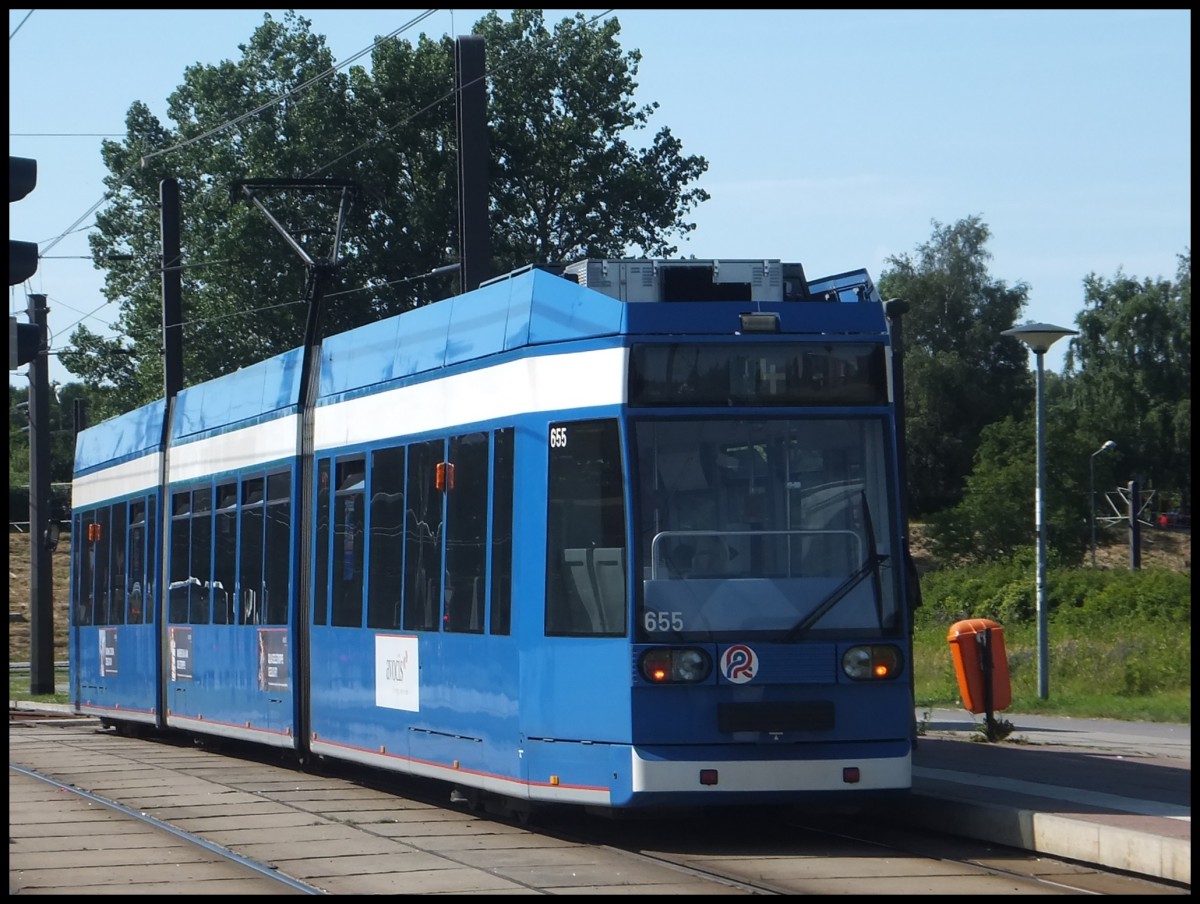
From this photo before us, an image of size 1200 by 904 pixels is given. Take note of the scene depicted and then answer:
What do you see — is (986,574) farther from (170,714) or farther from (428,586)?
(428,586)

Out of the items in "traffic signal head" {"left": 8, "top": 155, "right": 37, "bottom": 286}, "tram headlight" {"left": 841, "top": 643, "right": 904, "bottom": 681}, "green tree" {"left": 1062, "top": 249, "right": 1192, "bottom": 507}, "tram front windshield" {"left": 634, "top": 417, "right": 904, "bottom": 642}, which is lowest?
"tram headlight" {"left": 841, "top": 643, "right": 904, "bottom": 681}

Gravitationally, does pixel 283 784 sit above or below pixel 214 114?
below

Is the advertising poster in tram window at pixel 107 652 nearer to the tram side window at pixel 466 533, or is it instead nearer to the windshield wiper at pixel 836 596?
the tram side window at pixel 466 533

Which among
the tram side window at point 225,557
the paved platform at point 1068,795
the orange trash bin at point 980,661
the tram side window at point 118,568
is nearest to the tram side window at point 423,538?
the paved platform at point 1068,795

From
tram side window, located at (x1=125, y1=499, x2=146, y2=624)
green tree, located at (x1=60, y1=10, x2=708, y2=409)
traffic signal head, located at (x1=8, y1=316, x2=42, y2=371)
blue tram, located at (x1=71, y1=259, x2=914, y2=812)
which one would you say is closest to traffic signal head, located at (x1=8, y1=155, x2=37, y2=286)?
traffic signal head, located at (x1=8, y1=316, x2=42, y2=371)

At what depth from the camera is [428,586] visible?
12.3 metres

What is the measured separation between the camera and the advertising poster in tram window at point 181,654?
18500 mm

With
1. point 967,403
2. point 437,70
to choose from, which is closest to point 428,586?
point 437,70

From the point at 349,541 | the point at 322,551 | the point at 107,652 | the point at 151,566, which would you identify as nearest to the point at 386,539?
the point at 349,541

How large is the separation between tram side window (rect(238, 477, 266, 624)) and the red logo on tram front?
21.6 feet

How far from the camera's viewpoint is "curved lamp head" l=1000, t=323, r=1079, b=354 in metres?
21.3

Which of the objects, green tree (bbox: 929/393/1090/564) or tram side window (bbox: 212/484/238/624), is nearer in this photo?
tram side window (bbox: 212/484/238/624)

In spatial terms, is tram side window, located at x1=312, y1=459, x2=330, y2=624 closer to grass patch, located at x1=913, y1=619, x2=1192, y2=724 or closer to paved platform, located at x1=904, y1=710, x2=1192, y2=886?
paved platform, located at x1=904, y1=710, x2=1192, y2=886

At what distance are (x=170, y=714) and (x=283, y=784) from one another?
4.81 m
